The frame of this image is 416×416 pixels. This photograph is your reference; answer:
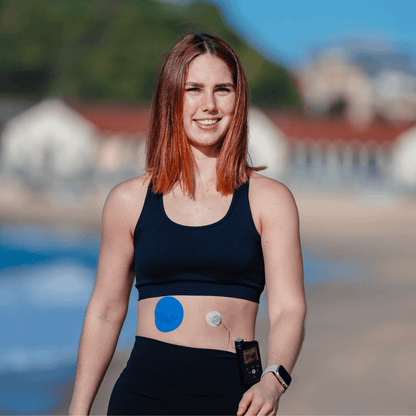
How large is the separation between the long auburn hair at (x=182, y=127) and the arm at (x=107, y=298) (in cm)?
16

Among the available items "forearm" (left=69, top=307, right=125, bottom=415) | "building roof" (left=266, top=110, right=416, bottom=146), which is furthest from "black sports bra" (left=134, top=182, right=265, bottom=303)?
"building roof" (left=266, top=110, right=416, bottom=146)

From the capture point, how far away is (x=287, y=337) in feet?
5.79

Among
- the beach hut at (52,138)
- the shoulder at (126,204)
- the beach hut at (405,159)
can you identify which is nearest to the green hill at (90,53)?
the beach hut at (52,138)

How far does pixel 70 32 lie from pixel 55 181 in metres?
43.6

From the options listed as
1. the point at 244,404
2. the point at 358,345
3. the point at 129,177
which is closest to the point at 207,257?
the point at 244,404

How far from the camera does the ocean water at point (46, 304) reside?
18.4 ft

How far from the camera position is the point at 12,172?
34.0 meters

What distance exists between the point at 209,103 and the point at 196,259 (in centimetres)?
53

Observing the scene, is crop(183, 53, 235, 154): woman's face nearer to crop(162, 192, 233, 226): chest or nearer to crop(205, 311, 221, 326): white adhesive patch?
crop(162, 192, 233, 226): chest

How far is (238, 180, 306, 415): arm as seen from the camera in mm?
1765

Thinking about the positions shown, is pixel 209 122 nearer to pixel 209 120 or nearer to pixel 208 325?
pixel 209 120

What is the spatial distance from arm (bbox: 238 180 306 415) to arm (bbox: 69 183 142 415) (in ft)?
1.57

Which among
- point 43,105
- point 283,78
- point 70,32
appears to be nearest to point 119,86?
point 70,32

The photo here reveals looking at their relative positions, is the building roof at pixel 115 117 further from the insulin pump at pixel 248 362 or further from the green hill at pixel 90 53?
the insulin pump at pixel 248 362
